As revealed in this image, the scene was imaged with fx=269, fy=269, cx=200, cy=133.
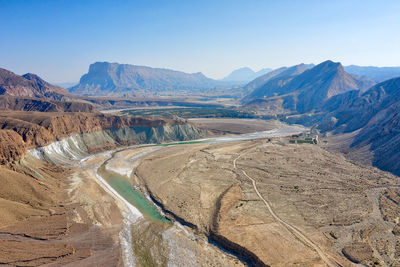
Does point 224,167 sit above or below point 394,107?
below

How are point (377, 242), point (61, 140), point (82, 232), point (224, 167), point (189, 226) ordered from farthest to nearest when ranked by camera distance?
point (61, 140) → point (224, 167) → point (189, 226) → point (82, 232) → point (377, 242)

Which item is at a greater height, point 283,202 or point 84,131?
point 84,131

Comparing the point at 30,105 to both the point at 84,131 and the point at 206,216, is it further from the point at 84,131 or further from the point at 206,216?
the point at 206,216

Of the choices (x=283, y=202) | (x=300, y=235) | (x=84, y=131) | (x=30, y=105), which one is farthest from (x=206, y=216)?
(x=30, y=105)

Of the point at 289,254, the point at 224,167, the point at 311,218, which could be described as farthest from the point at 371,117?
the point at 289,254

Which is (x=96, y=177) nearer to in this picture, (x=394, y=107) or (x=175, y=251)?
(x=175, y=251)

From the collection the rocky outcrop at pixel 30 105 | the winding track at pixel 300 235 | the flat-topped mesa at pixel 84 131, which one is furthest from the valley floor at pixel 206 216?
the rocky outcrop at pixel 30 105

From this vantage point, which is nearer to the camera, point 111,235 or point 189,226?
point 111,235

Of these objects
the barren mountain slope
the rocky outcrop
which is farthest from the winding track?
the rocky outcrop
